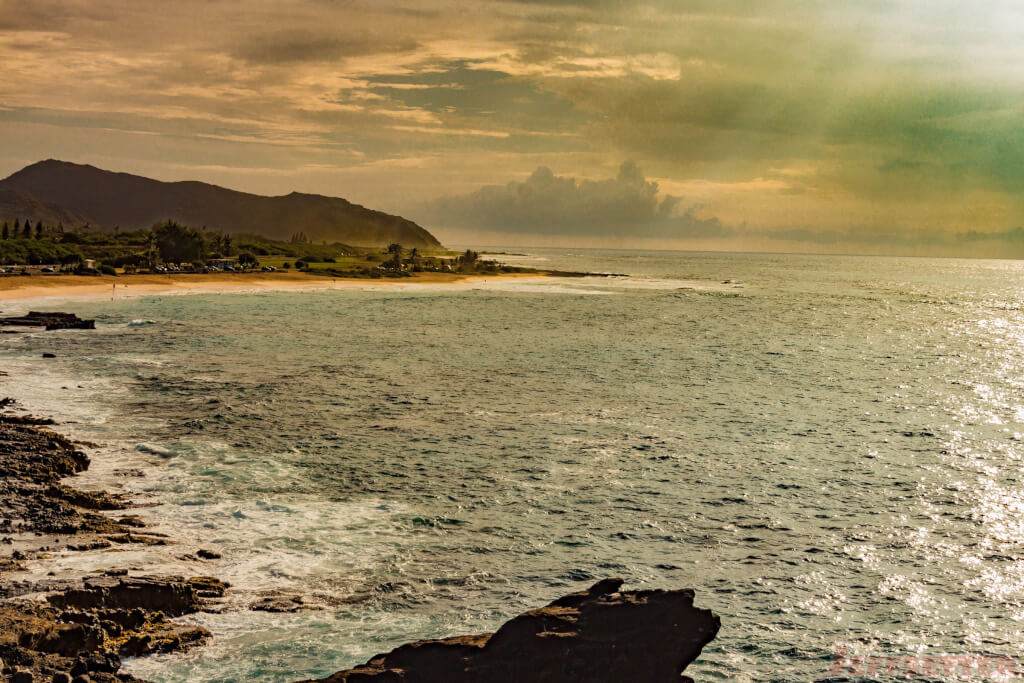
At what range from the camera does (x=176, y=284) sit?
10094 cm

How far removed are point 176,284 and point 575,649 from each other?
102621 mm

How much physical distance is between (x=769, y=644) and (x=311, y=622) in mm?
8750

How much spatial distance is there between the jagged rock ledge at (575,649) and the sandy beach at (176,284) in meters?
80.7

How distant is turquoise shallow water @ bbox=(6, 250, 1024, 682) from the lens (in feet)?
49.1

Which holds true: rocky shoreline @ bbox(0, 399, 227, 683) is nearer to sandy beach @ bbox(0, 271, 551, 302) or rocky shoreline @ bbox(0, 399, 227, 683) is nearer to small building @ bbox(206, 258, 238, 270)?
sandy beach @ bbox(0, 271, 551, 302)

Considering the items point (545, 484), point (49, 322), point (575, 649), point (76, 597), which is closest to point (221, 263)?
point (49, 322)

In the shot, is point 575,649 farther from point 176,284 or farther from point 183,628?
point 176,284

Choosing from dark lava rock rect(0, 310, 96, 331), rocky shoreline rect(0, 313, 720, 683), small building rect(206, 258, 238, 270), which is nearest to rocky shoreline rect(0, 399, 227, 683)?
rocky shoreline rect(0, 313, 720, 683)

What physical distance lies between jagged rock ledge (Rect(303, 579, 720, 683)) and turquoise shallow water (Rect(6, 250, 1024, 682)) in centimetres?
287

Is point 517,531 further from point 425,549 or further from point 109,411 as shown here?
point 109,411

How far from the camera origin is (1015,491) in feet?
80.8

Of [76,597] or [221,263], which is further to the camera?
[221,263]

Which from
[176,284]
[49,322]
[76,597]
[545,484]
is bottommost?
[545,484]

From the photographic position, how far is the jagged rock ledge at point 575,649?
985 centimetres
